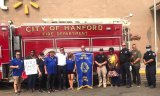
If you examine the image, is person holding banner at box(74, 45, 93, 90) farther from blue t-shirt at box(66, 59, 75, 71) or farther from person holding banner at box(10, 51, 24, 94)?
person holding banner at box(10, 51, 24, 94)

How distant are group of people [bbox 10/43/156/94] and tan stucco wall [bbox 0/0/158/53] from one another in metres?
10.5

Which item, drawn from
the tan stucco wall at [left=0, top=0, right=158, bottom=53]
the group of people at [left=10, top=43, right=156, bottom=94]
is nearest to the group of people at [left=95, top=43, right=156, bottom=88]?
the group of people at [left=10, top=43, right=156, bottom=94]

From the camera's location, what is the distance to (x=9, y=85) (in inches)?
634

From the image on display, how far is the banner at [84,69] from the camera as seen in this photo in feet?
47.8

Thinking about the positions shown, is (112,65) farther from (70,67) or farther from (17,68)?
(17,68)

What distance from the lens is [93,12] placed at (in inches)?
1003

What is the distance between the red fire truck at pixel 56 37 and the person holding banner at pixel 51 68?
1.00 meters

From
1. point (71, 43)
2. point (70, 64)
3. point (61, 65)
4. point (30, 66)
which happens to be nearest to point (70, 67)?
point (70, 64)

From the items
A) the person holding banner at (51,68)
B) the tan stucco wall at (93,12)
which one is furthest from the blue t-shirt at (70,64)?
the tan stucco wall at (93,12)

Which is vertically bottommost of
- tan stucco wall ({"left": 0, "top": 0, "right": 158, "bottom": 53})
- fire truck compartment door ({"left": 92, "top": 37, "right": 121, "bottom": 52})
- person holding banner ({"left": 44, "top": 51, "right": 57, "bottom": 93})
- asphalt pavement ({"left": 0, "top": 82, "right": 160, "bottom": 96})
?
asphalt pavement ({"left": 0, "top": 82, "right": 160, "bottom": 96})

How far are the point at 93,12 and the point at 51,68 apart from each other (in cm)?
1200

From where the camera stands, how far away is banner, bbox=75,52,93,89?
14555 mm

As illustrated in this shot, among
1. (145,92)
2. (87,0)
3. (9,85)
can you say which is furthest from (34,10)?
(145,92)

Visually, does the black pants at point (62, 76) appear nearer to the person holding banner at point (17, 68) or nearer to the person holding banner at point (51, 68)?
the person holding banner at point (51, 68)
